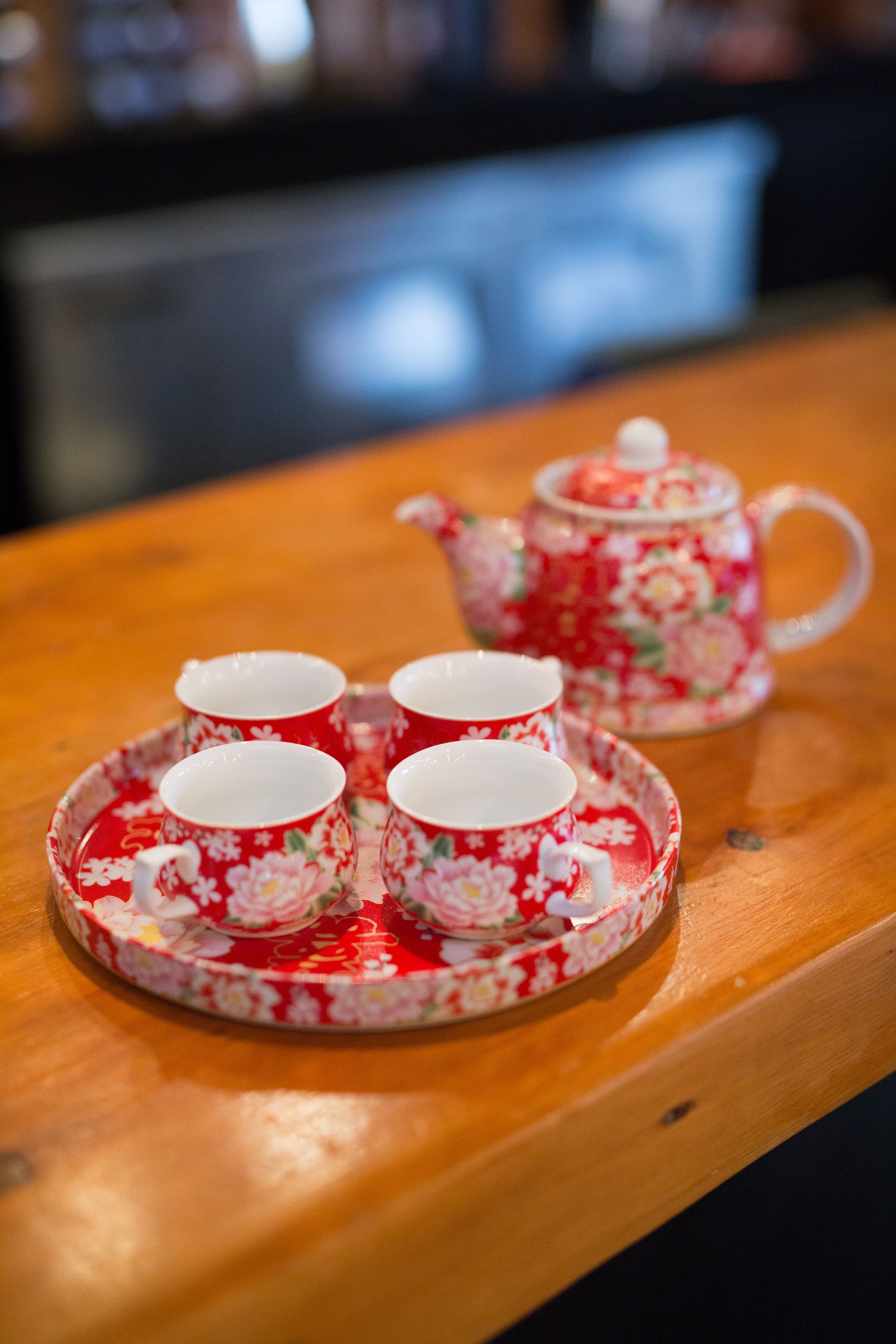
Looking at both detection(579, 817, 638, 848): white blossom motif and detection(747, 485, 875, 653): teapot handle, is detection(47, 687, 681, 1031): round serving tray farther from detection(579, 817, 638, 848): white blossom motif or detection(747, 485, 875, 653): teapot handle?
detection(747, 485, 875, 653): teapot handle

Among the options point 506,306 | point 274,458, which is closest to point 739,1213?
point 274,458

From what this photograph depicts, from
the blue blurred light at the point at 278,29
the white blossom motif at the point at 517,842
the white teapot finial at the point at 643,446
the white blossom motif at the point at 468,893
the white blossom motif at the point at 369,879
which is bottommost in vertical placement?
the white blossom motif at the point at 369,879

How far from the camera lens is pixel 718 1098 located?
0.52 meters

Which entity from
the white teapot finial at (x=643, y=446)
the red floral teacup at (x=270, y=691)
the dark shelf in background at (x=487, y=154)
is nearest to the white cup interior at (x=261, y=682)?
the red floral teacup at (x=270, y=691)

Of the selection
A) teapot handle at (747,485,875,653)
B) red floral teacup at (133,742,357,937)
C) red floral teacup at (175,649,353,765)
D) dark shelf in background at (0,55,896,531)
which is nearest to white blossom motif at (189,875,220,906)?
red floral teacup at (133,742,357,937)

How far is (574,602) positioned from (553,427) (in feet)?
2.19

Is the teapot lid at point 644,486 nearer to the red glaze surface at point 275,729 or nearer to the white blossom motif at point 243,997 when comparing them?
the red glaze surface at point 275,729

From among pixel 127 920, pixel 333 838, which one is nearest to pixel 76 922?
pixel 127 920

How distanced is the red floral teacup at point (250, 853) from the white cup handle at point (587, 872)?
0.30 ft

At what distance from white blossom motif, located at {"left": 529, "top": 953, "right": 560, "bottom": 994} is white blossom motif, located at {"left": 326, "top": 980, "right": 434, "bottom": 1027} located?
0.05 metres

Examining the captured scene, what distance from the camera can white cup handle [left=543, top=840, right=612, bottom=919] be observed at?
0.51 m

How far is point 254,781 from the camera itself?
571 mm

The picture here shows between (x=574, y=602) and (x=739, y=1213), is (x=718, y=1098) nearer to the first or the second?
(x=739, y=1213)

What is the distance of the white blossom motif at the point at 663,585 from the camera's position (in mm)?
712
